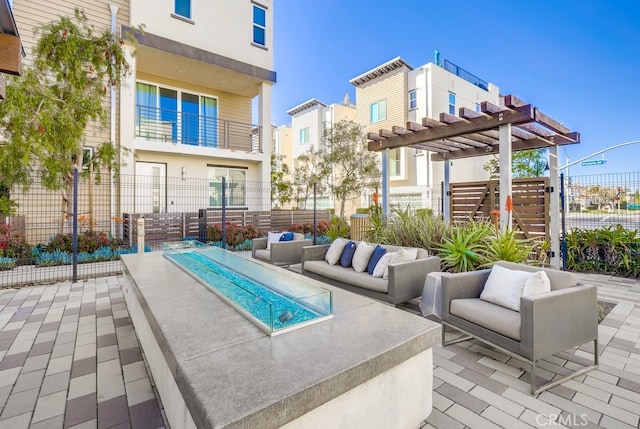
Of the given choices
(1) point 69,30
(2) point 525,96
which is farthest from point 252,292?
(2) point 525,96

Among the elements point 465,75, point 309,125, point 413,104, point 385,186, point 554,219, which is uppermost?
point 465,75

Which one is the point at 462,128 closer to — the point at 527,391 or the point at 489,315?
the point at 489,315

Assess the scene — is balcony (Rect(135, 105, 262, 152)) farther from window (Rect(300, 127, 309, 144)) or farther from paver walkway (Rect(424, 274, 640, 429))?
window (Rect(300, 127, 309, 144))

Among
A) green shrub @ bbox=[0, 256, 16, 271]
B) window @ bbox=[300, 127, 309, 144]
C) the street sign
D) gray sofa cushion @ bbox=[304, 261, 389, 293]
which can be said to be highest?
window @ bbox=[300, 127, 309, 144]

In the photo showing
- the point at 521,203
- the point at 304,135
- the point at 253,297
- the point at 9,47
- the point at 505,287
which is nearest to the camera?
the point at 9,47

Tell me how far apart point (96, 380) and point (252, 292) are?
1567 mm

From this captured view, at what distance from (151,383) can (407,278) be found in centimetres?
294

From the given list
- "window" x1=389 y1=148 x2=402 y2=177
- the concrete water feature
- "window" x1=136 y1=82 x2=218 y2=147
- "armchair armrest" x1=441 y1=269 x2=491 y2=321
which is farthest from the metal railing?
the concrete water feature

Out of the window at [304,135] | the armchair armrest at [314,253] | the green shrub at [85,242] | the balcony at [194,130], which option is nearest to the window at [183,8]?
the balcony at [194,130]

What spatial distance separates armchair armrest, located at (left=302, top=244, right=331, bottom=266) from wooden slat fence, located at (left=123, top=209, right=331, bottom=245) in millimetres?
4616

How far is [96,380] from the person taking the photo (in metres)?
2.69

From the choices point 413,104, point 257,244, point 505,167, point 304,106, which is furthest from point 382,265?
point 304,106

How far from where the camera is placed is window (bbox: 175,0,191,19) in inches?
400

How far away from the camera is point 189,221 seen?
9.91 metres
